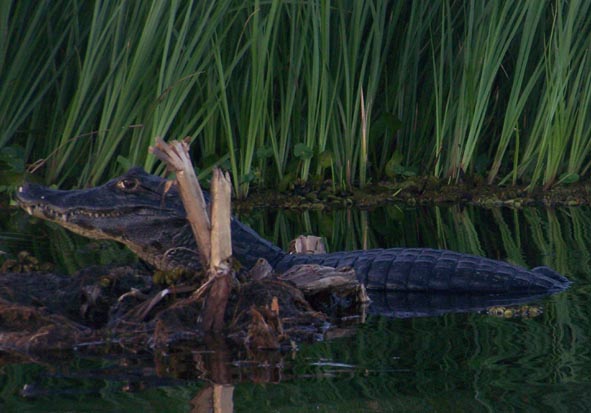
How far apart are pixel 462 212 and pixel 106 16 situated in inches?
126

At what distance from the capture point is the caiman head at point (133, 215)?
5965 millimetres

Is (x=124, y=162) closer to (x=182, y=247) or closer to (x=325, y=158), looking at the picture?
(x=325, y=158)

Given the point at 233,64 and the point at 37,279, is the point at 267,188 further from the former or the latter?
the point at 37,279

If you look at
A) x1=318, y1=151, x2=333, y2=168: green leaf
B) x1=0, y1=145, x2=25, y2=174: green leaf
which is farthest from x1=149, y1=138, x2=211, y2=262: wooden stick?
x1=318, y1=151, x2=333, y2=168: green leaf

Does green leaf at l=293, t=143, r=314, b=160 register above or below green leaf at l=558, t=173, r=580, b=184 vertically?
above

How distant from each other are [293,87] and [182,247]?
4.17 m

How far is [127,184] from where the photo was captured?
6098 mm

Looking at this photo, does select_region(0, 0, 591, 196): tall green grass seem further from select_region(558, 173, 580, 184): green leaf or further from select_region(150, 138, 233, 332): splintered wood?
select_region(150, 138, 233, 332): splintered wood

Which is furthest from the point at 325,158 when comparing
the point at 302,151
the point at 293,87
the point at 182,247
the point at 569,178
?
the point at 182,247

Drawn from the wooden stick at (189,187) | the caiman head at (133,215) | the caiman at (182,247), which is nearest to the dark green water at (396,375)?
the caiman at (182,247)

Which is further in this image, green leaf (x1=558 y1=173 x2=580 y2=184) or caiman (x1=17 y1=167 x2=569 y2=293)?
green leaf (x1=558 y1=173 x2=580 y2=184)

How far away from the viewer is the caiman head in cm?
596

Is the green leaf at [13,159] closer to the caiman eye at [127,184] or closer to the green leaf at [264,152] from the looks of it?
the green leaf at [264,152]

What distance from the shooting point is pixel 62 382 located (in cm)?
407
